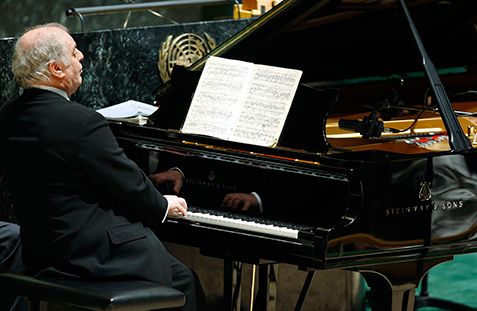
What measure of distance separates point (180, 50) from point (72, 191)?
206cm

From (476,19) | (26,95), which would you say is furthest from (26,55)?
(476,19)

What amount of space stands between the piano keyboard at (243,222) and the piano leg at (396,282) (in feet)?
1.01

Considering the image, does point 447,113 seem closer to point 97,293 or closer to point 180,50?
point 97,293

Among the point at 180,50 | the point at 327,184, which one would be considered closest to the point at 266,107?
the point at 327,184

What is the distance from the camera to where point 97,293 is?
2.02 meters

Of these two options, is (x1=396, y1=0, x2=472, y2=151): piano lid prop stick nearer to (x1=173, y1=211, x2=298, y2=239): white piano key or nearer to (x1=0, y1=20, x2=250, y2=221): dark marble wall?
(x1=173, y1=211, x2=298, y2=239): white piano key

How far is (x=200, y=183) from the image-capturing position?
2.61 metres

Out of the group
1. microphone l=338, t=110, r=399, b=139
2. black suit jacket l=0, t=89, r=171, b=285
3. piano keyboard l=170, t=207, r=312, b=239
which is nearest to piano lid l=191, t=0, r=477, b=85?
microphone l=338, t=110, r=399, b=139

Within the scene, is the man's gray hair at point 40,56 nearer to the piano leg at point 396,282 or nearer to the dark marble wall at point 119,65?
the dark marble wall at point 119,65

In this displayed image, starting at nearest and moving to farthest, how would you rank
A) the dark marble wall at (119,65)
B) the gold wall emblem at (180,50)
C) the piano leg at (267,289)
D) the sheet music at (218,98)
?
the piano leg at (267,289) → the sheet music at (218,98) → the dark marble wall at (119,65) → the gold wall emblem at (180,50)

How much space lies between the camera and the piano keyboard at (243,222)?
2.25 metres

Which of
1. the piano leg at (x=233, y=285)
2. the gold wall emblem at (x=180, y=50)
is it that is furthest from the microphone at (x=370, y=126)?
the gold wall emblem at (x=180, y=50)

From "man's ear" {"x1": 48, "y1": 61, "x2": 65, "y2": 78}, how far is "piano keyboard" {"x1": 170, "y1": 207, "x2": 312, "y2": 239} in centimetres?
72

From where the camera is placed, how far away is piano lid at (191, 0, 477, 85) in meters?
3.39
